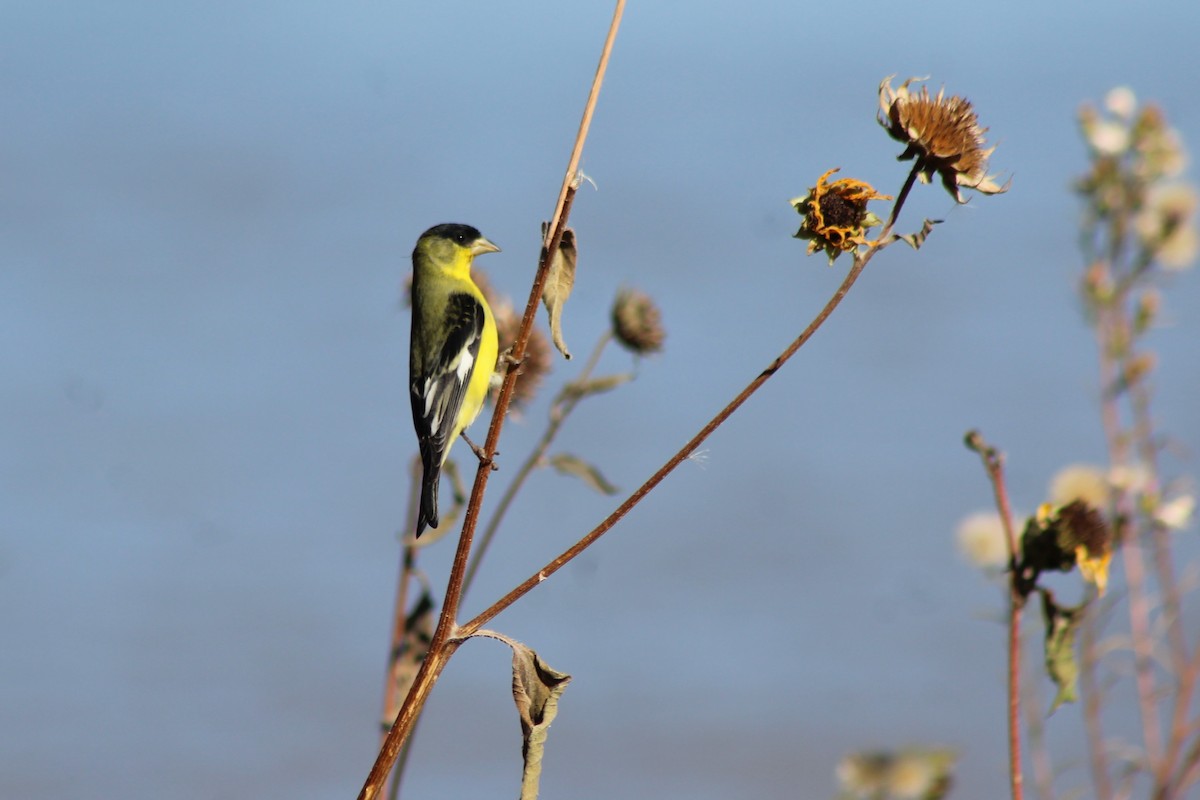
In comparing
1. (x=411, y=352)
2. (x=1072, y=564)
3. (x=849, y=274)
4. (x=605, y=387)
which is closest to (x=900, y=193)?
(x=849, y=274)

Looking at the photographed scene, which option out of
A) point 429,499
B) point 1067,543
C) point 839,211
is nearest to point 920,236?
point 839,211

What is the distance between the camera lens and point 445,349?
372 centimetres

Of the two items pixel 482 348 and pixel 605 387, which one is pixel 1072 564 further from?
pixel 482 348

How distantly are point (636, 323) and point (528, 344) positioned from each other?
415 millimetres

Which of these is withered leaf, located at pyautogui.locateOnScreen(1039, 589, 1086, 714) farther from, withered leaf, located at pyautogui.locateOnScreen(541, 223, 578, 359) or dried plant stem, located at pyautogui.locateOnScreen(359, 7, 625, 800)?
dried plant stem, located at pyautogui.locateOnScreen(359, 7, 625, 800)

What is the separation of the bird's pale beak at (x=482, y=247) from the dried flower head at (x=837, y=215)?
1.94 metres

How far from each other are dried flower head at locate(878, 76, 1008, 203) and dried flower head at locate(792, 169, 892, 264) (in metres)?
0.12

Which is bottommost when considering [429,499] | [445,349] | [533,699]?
[533,699]

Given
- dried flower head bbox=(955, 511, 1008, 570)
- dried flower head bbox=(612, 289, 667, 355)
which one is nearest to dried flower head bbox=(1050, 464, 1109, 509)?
dried flower head bbox=(955, 511, 1008, 570)

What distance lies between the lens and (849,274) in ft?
5.98

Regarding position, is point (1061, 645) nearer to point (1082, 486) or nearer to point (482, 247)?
point (1082, 486)

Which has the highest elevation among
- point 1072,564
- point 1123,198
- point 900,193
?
point 1123,198

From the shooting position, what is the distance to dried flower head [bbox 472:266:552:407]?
4.11 m

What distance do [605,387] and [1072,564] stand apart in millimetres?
1297
